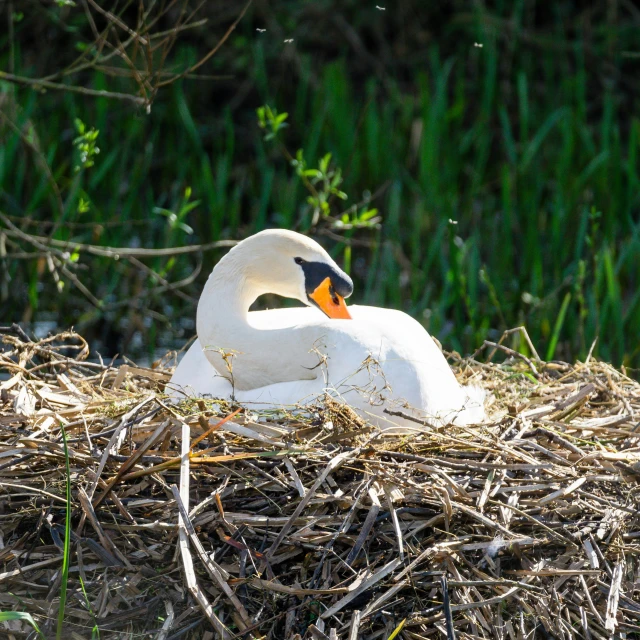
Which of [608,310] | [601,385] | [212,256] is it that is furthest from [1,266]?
[601,385]

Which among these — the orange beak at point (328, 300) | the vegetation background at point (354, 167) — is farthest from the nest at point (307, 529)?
the vegetation background at point (354, 167)

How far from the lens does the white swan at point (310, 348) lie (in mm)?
3123

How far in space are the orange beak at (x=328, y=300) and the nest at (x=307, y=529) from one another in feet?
1.86

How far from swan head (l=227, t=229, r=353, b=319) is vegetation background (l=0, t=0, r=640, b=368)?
805 millimetres

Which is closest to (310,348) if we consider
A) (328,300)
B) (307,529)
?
(328,300)

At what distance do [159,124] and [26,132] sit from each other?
→ 1.50m

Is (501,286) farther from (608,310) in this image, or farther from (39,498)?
(39,498)

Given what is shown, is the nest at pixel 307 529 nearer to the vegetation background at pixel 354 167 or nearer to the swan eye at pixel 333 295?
the swan eye at pixel 333 295

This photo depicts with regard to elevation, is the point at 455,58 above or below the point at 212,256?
above

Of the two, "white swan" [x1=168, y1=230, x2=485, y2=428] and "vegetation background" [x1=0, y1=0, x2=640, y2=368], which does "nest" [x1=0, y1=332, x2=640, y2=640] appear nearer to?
"white swan" [x1=168, y1=230, x2=485, y2=428]

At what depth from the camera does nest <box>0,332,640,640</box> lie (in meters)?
2.45

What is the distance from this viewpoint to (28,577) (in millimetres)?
2527

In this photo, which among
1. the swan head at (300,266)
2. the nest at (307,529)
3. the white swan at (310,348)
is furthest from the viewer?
the swan head at (300,266)

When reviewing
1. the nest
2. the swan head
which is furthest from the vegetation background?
the nest
